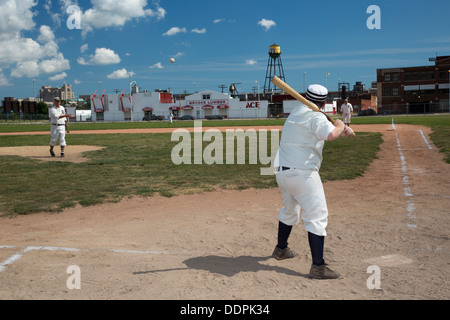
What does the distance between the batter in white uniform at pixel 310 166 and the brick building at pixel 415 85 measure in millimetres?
81495

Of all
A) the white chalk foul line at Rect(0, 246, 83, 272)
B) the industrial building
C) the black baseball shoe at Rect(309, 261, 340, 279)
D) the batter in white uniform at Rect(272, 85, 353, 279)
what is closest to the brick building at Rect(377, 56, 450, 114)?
the industrial building

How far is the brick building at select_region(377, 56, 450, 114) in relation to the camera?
80938mm

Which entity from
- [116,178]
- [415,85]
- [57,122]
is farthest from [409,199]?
[415,85]

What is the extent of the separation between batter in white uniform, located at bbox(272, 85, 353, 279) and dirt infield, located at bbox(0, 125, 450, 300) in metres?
0.40

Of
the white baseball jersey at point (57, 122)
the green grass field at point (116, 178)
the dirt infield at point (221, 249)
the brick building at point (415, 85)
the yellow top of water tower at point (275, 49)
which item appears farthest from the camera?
the yellow top of water tower at point (275, 49)

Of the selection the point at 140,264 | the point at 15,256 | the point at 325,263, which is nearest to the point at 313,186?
the point at 325,263

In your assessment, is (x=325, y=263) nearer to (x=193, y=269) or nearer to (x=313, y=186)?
(x=313, y=186)

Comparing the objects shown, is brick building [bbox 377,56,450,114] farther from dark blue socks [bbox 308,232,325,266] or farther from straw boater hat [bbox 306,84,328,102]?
dark blue socks [bbox 308,232,325,266]

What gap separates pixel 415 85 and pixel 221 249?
8873 centimetres

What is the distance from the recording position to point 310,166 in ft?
14.4

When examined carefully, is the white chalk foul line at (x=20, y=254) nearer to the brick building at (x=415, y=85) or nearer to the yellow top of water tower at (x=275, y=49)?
the brick building at (x=415, y=85)

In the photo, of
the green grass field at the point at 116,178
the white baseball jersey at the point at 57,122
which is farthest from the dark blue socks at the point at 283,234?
the white baseball jersey at the point at 57,122

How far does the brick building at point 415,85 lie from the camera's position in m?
80.9
